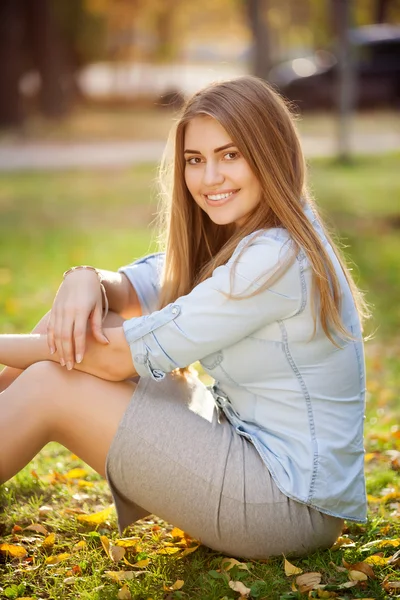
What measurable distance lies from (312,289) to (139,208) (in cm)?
767

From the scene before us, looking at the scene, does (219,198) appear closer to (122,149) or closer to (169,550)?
(169,550)

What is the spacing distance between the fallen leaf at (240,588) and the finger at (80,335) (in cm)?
78

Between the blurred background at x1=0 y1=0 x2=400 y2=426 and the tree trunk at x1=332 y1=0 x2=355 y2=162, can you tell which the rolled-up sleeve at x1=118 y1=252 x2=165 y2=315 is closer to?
the blurred background at x1=0 y1=0 x2=400 y2=426

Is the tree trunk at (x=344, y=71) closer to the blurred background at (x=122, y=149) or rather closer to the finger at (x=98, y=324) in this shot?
the blurred background at (x=122, y=149)

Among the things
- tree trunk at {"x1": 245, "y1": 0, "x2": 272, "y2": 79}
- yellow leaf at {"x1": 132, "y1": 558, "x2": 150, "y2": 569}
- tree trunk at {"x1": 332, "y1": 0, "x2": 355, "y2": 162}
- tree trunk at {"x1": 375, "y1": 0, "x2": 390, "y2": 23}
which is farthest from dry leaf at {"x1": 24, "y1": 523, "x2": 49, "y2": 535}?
tree trunk at {"x1": 375, "y1": 0, "x2": 390, "y2": 23}

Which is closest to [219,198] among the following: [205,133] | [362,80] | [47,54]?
[205,133]

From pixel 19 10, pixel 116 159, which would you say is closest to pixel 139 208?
pixel 116 159

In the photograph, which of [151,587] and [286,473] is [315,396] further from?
[151,587]

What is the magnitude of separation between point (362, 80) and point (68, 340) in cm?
1868

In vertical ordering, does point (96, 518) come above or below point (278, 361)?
below

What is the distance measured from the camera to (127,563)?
2.66 metres

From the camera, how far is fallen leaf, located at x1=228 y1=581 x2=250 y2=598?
245 cm

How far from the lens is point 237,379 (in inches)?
99.8

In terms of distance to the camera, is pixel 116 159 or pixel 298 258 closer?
pixel 298 258
